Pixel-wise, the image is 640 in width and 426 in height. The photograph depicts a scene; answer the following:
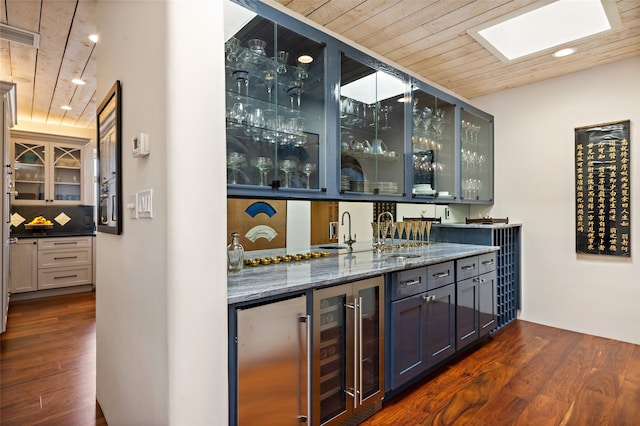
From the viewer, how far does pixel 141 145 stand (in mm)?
1378

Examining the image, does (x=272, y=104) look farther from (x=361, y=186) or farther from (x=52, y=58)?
(x=52, y=58)

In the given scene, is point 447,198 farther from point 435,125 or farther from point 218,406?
point 218,406

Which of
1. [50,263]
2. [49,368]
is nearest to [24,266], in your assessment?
[50,263]

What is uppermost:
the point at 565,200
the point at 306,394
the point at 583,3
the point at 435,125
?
the point at 583,3

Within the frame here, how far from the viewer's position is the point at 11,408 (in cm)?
218

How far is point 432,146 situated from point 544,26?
4.15 ft

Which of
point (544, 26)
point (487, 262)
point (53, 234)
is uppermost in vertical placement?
point (544, 26)

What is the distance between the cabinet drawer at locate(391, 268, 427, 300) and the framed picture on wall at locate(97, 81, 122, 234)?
1.59 metres

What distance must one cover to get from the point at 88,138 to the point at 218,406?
5.78m

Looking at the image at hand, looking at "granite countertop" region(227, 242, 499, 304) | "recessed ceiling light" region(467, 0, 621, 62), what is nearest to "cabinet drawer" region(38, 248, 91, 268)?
"granite countertop" region(227, 242, 499, 304)

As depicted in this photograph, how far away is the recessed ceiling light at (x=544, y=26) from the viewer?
2.52 m

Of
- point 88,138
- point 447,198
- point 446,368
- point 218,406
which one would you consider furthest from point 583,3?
point 88,138

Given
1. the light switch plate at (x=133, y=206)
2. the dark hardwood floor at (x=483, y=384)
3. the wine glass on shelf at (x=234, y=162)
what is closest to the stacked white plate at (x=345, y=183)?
the wine glass on shelf at (x=234, y=162)

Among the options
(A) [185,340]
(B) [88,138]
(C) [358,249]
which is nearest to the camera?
(A) [185,340]
